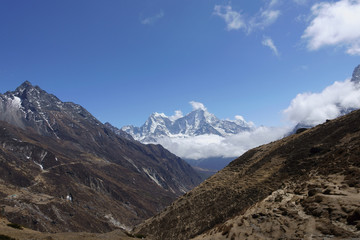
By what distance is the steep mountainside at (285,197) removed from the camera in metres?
24.5

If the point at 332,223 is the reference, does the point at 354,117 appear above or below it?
above

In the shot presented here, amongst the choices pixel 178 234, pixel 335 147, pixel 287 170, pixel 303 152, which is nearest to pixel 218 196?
pixel 178 234

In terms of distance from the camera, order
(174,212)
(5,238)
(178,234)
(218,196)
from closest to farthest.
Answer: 1. (5,238)
2. (178,234)
3. (218,196)
4. (174,212)

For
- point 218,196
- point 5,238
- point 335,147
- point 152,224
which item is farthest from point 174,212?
point 5,238

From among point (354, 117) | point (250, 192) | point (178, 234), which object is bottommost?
point (178, 234)

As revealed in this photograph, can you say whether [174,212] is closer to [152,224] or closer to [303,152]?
[152,224]

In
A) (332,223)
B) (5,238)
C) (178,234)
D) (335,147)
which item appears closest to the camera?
(332,223)

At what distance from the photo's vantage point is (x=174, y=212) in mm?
67438

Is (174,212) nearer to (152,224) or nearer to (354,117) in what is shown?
(152,224)

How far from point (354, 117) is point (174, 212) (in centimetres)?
4798

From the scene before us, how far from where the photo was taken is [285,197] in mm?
33406

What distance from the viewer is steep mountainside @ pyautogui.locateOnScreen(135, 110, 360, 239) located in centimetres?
2447

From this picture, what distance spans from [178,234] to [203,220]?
6.17 m

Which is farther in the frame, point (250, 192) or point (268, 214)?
point (250, 192)
